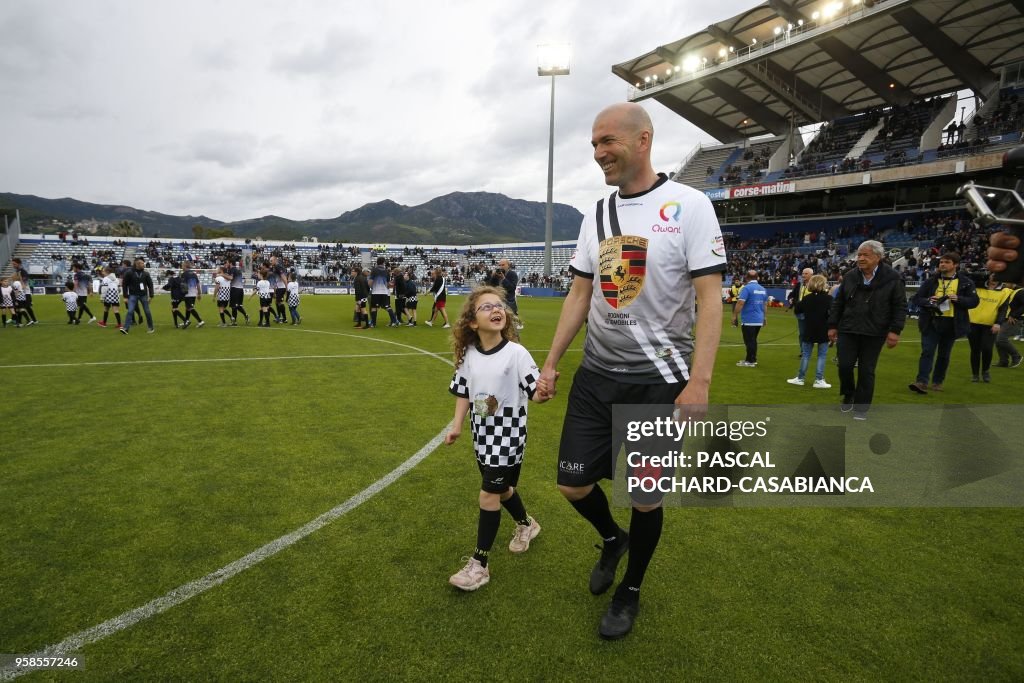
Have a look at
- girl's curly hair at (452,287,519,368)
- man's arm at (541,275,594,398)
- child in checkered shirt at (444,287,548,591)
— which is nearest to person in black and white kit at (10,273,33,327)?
girl's curly hair at (452,287,519,368)

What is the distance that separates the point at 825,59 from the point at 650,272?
44274 millimetres

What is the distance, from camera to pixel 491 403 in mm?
2801

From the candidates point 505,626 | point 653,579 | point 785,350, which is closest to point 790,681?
point 653,579

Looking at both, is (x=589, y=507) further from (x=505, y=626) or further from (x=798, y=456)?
(x=798, y=456)

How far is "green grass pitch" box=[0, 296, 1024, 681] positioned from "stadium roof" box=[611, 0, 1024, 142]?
1446 inches

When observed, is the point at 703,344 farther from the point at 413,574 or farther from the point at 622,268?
the point at 413,574

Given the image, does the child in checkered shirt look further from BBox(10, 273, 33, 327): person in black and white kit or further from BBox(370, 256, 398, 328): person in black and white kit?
BBox(10, 273, 33, 327): person in black and white kit

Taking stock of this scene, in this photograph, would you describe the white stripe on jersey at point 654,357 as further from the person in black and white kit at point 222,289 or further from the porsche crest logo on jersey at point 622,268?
the person in black and white kit at point 222,289

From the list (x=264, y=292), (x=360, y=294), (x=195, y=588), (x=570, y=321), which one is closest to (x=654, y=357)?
(x=570, y=321)

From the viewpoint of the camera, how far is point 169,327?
48.8 ft

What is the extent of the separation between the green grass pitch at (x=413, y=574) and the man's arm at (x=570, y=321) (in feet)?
4.15

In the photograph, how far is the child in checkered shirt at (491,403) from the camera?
2777 millimetres

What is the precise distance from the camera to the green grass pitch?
7.48 feet

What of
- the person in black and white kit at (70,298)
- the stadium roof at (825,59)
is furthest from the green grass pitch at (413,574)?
the stadium roof at (825,59)
